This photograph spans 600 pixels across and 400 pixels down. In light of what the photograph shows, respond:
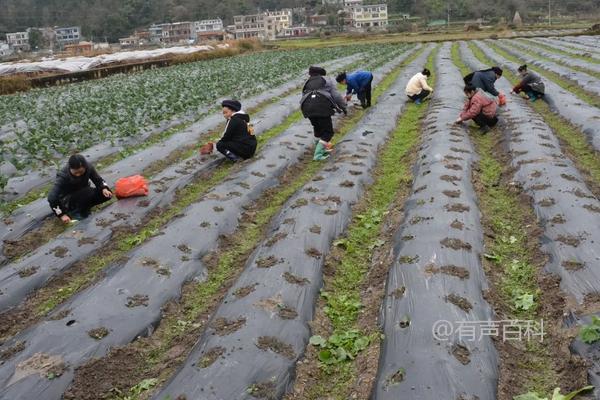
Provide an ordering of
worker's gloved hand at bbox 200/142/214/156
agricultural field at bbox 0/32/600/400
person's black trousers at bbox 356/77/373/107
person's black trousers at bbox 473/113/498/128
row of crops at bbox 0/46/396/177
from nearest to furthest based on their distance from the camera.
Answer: agricultural field at bbox 0/32/600/400
worker's gloved hand at bbox 200/142/214/156
person's black trousers at bbox 473/113/498/128
row of crops at bbox 0/46/396/177
person's black trousers at bbox 356/77/373/107

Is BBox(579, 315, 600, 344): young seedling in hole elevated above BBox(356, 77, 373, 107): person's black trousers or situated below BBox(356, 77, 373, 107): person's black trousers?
below

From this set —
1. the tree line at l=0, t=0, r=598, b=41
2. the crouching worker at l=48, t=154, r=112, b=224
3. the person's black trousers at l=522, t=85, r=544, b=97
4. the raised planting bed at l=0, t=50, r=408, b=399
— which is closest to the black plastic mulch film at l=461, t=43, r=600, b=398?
the raised planting bed at l=0, t=50, r=408, b=399

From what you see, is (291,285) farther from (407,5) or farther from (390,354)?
(407,5)

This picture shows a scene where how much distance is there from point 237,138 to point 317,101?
1.86 m

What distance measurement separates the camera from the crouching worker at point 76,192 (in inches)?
302

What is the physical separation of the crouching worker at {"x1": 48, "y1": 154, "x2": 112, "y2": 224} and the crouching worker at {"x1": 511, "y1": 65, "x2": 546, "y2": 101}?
12.0 metres

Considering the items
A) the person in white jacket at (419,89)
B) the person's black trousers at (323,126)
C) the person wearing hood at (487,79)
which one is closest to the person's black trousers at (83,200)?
the person's black trousers at (323,126)

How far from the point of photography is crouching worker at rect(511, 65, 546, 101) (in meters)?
14.5

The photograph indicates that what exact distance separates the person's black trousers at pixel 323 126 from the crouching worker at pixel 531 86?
742cm

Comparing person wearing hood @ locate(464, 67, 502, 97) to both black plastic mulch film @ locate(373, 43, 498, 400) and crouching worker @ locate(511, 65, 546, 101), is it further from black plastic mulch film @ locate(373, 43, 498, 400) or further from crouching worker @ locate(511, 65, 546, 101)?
black plastic mulch film @ locate(373, 43, 498, 400)

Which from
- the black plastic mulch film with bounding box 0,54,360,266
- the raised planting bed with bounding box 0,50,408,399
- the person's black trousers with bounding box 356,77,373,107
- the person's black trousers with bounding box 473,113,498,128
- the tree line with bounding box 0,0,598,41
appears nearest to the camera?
the raised planting bed with bounding box 0,50,408,399

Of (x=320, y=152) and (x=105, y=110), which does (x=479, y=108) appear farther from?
(x=105, y=110)

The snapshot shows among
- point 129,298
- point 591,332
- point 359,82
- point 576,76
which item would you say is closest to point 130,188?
point 129,298

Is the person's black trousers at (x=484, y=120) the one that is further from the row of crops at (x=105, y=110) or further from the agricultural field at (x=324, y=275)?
the row of crops at (x=105, y=110)
